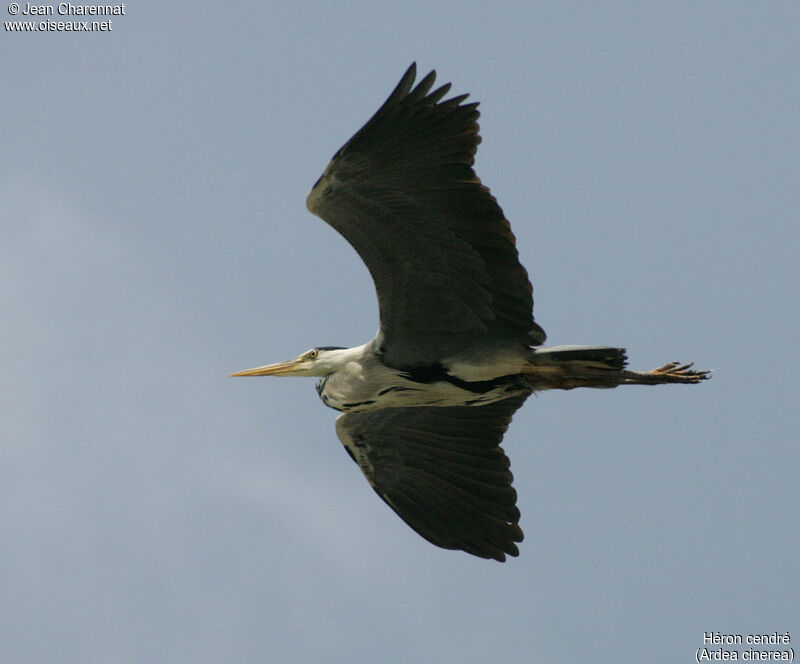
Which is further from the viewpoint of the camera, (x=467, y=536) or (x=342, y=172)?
(x=467, y=536)

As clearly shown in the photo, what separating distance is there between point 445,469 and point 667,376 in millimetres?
1950

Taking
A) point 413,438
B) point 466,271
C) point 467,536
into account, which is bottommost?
point 467,536

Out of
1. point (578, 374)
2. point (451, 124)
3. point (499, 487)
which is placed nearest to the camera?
point (451, 124)

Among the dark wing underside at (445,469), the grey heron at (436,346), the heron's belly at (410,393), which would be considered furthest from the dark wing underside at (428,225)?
the dark wing underside at (445,469)

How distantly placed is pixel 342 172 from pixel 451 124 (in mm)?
792

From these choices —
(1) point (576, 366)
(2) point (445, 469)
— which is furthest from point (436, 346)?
(2) point (445, 469)

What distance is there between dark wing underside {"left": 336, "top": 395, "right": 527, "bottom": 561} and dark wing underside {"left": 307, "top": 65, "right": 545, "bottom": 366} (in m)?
1.08

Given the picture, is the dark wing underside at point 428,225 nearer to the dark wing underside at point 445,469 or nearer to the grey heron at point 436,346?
the grey heron at point 436,346

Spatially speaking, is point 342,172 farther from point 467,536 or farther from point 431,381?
point 467,536

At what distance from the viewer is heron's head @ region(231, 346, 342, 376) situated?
32.7 feet

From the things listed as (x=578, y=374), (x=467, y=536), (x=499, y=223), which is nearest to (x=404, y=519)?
(x=467, y=536)

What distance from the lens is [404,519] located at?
10.5 metres

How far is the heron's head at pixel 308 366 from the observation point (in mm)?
9969

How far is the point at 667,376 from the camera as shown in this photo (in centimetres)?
965
